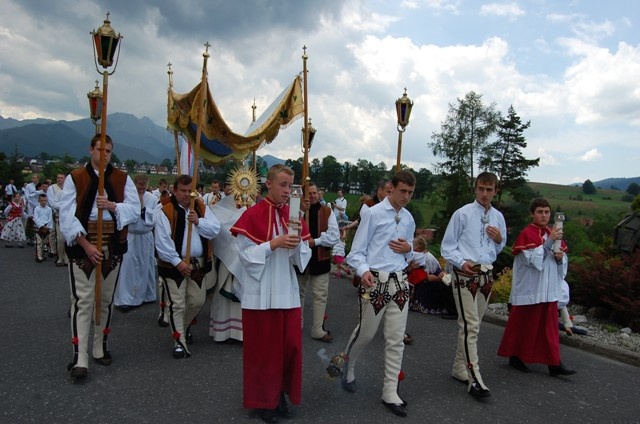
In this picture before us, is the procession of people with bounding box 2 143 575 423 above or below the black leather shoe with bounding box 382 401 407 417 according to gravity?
above

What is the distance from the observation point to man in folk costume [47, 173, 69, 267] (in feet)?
29.9

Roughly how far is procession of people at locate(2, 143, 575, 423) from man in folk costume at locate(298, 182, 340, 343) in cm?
2

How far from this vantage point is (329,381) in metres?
4.87

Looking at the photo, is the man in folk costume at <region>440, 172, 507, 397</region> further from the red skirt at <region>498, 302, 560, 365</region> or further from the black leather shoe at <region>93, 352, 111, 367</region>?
the black leather shoe at <region>93, 352, 111, 367</region>

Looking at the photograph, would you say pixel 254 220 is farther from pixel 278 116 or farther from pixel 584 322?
pixel 584 322

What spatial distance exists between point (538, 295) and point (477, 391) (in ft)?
4.75

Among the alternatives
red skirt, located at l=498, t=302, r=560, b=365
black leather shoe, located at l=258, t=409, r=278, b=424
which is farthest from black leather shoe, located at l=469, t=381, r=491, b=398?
black leather shoe, located at l=258, t=409, r=278, b=424

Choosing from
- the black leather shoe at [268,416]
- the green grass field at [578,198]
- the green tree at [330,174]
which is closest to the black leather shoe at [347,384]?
the black leather shoe at [268,416]

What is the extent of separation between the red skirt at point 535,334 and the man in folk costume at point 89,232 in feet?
14.4

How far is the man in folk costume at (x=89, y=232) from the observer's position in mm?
4598

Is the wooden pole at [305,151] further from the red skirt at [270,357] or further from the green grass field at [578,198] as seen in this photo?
the green grass field at [578,198]

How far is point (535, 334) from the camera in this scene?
5.39 metres

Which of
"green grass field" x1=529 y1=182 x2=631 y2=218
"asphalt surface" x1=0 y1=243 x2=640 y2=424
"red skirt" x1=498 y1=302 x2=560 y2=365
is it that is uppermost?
"green grass field" x1=529 y1=182 x2=631 y2=218

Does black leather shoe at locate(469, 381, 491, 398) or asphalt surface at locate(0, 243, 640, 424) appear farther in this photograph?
black leather shoe at locate(469, 381, 491, 398)
